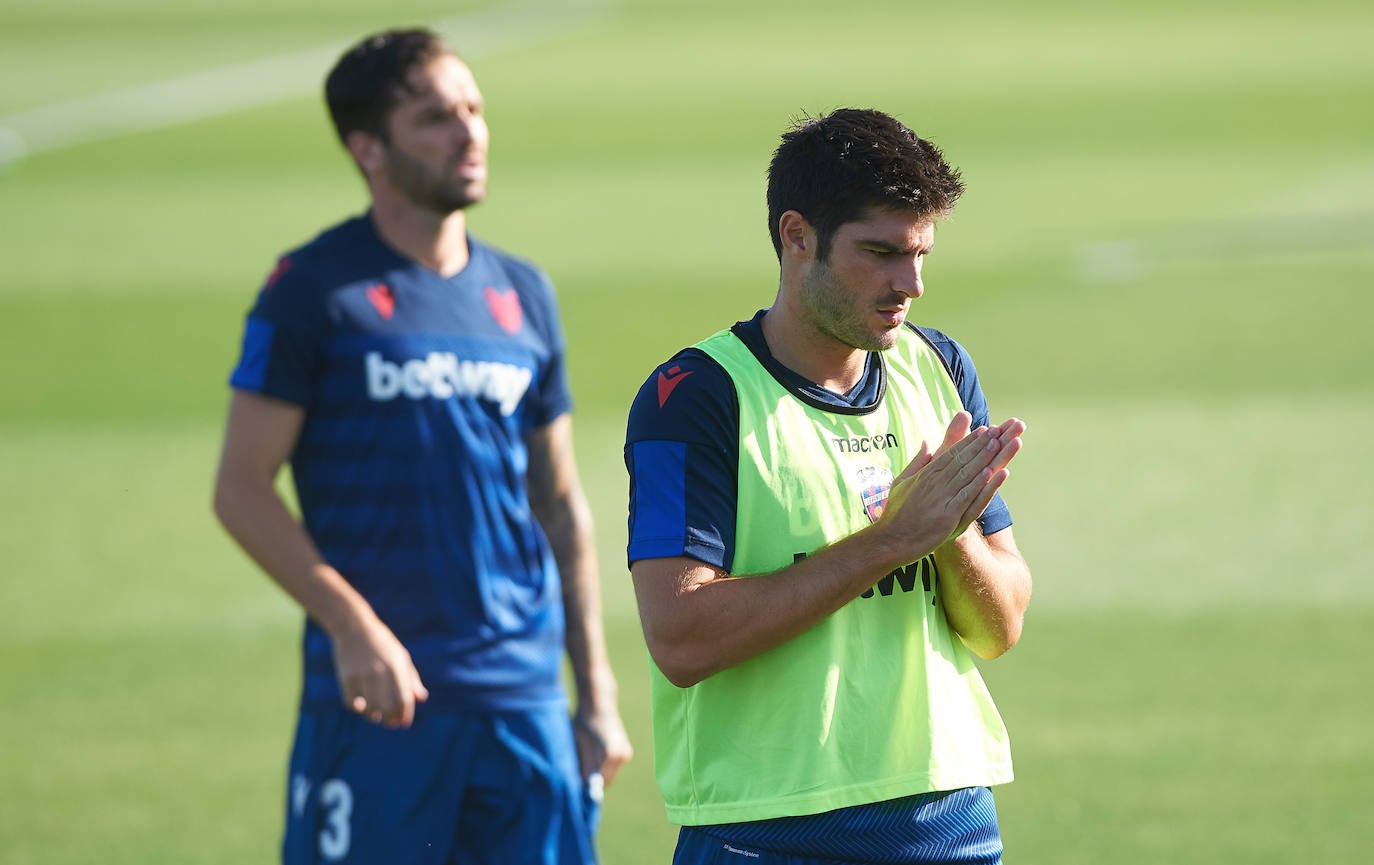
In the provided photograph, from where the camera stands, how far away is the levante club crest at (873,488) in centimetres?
339

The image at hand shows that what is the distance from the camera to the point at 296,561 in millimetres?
4379

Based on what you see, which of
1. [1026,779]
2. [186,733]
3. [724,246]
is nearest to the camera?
[1026,779]

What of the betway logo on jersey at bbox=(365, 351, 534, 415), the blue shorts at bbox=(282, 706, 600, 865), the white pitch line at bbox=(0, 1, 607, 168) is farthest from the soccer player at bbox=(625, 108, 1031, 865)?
the white pitch line at bbox=(0, 1, 607, 168)

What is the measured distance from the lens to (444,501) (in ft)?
14.9

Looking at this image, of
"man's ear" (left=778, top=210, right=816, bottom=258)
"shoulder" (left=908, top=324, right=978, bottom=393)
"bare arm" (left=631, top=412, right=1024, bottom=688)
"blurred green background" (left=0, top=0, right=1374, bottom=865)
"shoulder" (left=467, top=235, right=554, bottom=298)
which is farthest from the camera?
"blurred green background" (left=0, top=0, right=1374, bottom=865)

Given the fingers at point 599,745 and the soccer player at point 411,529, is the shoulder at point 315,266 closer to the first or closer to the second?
the soccer player at point 411,529

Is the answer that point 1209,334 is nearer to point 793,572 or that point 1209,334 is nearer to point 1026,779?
point 1026,779

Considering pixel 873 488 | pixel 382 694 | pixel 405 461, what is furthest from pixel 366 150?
pixel 873 488

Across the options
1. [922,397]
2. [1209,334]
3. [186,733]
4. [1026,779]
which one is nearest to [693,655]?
[922,397]

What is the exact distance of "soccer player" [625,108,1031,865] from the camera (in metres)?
3.24

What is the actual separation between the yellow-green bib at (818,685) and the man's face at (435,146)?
4.85ft

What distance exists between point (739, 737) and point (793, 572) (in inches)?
12.8

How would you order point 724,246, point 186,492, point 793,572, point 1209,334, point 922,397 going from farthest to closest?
point 724,246, point 1209,334, point 186,492, point 922,397, point 793,572

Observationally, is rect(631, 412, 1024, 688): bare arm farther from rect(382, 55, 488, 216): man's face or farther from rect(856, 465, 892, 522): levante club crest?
rect(382, 55, 488, 216): man's face
